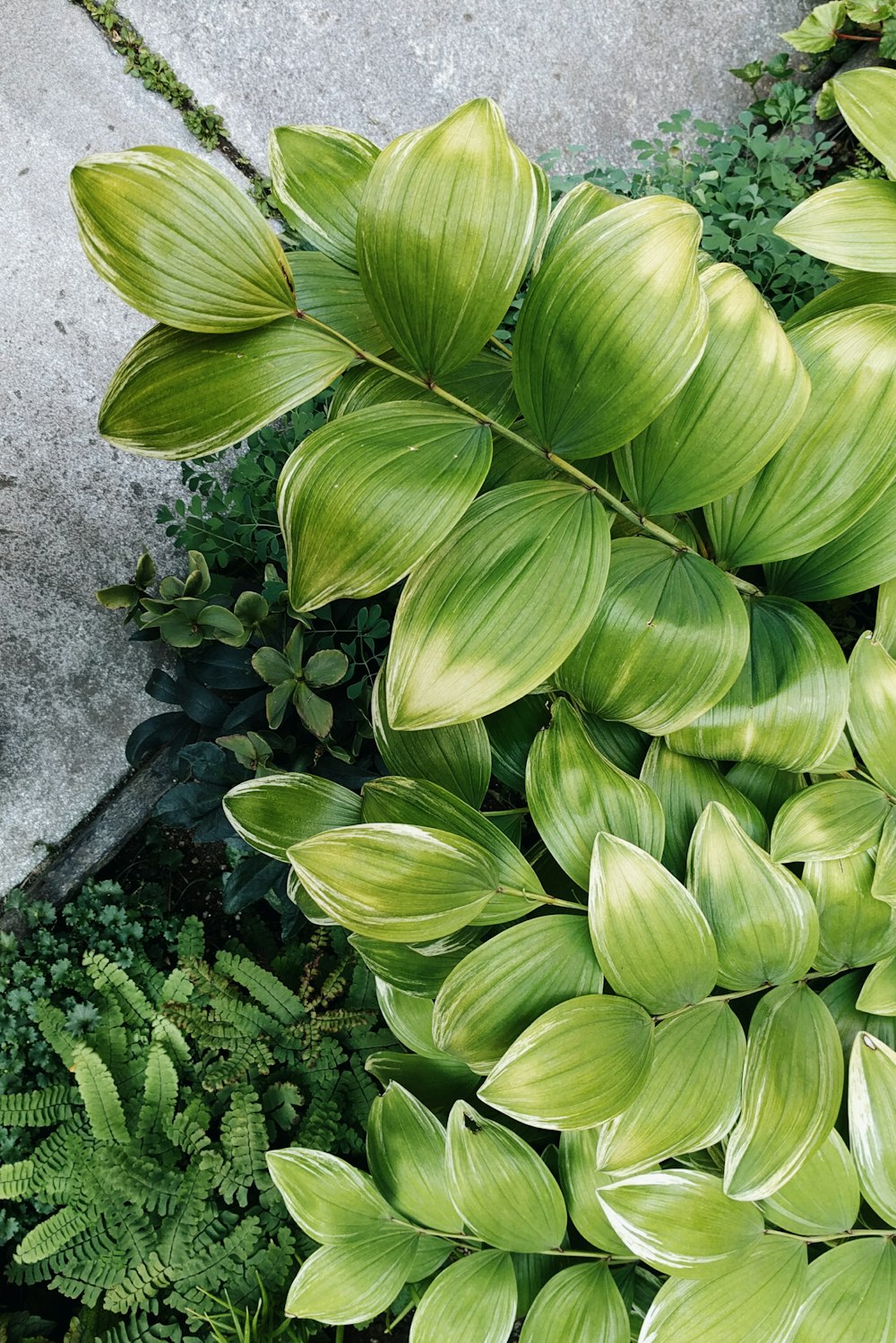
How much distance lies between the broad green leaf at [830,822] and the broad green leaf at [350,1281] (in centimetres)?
77

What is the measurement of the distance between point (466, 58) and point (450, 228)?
1645mm

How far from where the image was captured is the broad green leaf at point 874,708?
1.05 m

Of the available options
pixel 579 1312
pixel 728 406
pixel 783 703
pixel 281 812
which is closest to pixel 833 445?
pixel 728 406

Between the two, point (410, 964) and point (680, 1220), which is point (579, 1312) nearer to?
point (680, 1220)

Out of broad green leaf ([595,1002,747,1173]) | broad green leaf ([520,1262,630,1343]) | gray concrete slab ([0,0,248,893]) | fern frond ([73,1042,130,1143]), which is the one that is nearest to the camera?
broad green leaf ([595,1002,747,1173])

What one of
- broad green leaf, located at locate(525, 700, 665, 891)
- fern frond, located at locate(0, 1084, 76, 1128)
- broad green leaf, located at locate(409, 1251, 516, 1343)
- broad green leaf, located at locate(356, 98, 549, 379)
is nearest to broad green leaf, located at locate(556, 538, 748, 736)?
broad green leaf, located at locate(525, 700, 665, 891)

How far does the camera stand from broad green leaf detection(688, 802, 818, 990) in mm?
1001

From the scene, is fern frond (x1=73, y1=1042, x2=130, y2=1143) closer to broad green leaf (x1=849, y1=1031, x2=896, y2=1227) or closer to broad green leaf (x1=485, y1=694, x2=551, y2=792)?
broad green leaf (x1=485, y1=694, x2=551, y2=792)

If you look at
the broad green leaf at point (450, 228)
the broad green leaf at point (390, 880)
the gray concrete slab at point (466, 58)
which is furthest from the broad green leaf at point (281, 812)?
the gray concrete slab at point (466, 58)

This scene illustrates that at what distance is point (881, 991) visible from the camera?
41.3 inches

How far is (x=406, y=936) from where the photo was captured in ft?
3.00

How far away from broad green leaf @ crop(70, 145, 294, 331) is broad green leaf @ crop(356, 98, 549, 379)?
0.11 meters

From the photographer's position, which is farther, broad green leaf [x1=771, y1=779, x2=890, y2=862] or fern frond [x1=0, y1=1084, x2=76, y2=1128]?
fern frond [x1=0, y1=1084, x2=76, y2=1128]

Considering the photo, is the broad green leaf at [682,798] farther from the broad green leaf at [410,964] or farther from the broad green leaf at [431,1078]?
the broad green leaf at [431,1078]
